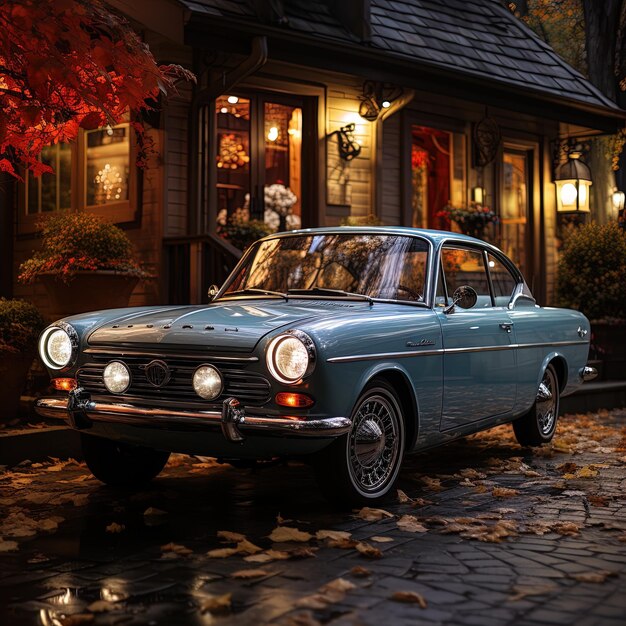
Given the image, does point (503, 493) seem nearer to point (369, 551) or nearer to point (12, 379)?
point (369, 551)

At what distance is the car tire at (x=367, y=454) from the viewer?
5.54 metres

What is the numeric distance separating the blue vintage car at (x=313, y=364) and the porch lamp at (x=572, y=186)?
30.7 feet

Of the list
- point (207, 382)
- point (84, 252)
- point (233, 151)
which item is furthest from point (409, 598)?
point (233, 151)

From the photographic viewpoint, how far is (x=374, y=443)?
581 cm

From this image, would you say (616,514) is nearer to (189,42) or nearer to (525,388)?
(525,388)

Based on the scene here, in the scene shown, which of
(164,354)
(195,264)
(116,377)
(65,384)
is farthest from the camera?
(195,264)

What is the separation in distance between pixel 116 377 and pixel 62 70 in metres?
1.85

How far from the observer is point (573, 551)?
15.6 ft

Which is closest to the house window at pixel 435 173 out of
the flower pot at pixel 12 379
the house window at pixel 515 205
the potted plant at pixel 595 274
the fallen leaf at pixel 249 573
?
the house window at pixel 515 205

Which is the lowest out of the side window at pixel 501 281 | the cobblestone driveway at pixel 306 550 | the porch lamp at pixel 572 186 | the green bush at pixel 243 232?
the cobblestone driveway at pixel 306 550

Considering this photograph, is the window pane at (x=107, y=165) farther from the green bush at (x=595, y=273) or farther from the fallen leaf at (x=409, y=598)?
the fallen leaf at (x=409, y=598)

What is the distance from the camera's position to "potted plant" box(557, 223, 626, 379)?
47.6 ft

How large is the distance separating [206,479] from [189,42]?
5258 mm

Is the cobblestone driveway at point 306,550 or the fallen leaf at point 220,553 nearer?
the cobblestone driveway at point 306,550
